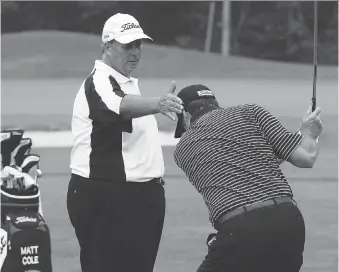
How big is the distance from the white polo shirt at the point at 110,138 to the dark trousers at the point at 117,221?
0.22 ft

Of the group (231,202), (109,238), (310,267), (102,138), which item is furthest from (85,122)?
(310,267)

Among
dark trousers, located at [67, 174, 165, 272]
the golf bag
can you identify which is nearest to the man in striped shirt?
dark trousers, located at [67, 174, 165, 272]

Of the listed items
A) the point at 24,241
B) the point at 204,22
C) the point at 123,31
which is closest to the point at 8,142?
the point at 24,241

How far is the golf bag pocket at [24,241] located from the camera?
19.1 ft

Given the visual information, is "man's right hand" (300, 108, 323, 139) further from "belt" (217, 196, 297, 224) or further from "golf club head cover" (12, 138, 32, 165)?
"golf club head cover" (12, 138, 32, 165)

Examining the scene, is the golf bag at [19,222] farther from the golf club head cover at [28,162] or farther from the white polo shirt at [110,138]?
the white polo shirt at [110,138]

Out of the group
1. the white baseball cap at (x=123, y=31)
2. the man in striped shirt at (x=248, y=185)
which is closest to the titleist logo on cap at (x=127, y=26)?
the white baseball cap at (x=123, y=31)

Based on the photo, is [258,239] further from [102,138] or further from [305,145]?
[102,138]

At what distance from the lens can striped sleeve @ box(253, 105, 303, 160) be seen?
428cm

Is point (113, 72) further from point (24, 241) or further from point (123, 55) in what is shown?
point (24, 241)

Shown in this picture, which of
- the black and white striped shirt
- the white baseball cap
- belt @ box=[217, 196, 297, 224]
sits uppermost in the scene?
the white baseball cap

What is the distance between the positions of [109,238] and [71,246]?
3557mm

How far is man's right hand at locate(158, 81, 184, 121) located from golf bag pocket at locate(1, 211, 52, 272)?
1784 mm

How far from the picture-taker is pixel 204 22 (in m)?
49.5
